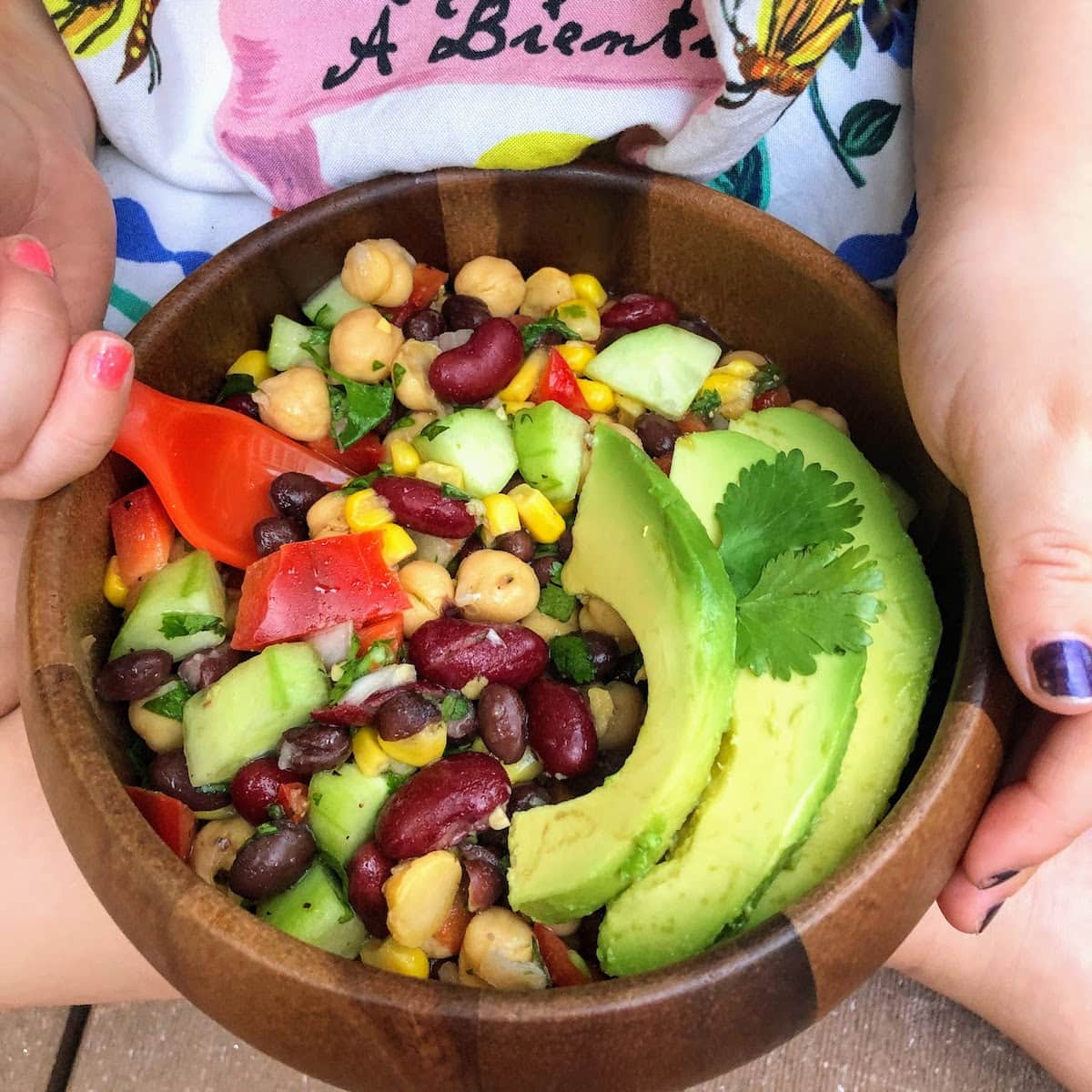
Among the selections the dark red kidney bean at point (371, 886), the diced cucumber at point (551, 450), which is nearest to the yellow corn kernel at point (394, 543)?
the diced cucumber at point (551, 450)

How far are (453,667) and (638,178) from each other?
480 mm

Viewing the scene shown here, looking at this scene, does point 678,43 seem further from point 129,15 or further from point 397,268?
point 129,15

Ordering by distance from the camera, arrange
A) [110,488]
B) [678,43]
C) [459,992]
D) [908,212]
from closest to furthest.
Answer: [459,992], [110,488], [678,43], [908,212]

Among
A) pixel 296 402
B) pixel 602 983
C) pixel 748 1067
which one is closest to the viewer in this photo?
pixel 602 983

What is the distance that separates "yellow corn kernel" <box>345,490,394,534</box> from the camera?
883 mm

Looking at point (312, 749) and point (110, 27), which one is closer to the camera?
point (312, 749)

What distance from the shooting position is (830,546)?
2.71ft

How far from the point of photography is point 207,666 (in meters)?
0.85

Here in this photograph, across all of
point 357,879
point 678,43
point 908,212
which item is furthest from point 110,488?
point 908,212

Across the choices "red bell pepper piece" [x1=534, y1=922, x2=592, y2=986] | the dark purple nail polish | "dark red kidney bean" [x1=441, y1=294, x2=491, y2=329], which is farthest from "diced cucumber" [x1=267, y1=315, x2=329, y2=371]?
the dark purple nail polish

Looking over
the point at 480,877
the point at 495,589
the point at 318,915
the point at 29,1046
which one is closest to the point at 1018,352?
the point at 495,589

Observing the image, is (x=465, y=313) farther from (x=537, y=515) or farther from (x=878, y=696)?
(x=878, y=696)

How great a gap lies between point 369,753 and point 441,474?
239 mm

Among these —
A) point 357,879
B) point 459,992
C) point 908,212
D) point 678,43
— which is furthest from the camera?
point 908,212
